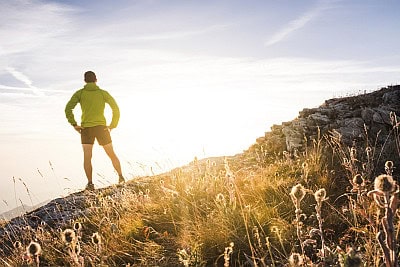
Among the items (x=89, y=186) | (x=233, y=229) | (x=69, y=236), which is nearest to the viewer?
(x=69, y=236)

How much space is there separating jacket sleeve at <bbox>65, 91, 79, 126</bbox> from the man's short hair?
0.50m

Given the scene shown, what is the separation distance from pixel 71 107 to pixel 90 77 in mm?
1019

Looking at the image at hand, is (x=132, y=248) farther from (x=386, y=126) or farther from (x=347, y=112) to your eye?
(x=347, y=112)

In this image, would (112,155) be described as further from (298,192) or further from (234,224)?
(298,192)

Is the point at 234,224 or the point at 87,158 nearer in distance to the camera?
the point at 234,224

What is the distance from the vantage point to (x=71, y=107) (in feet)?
39.3

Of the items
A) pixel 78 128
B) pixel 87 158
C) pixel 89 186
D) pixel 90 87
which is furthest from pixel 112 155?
pixel 90 87

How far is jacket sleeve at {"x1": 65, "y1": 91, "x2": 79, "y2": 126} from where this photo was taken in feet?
39.2

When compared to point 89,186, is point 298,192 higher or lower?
higher

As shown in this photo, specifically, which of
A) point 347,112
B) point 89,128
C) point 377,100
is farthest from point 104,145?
point 377,100

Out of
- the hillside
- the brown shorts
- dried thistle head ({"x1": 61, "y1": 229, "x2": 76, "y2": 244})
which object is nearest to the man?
the brown shorts

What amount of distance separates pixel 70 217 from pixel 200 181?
3.05 meters

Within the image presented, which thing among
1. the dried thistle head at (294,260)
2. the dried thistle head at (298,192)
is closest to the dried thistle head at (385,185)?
the dried thistle head at (294,260)

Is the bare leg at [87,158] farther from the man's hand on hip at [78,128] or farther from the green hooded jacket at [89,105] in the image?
the green hooded jacket at [89,105]
